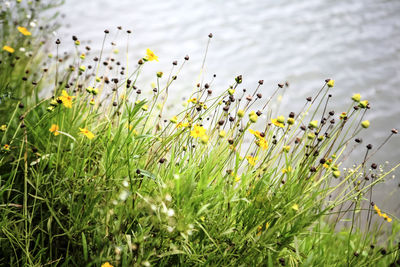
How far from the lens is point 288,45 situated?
503cm

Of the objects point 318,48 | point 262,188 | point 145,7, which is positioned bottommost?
point 262,188

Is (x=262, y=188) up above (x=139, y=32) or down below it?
below

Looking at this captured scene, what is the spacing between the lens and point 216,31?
5.22 meters

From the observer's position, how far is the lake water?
3807mm

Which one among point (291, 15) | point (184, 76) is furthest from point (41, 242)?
point (291, 15)

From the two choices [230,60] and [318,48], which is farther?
[318,48]

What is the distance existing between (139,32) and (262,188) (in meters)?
3.91

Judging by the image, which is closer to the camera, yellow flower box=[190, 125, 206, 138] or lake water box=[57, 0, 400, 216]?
yellow flower box=[190, 125, 206, 138]

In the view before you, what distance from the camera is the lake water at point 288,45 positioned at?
3.81 m

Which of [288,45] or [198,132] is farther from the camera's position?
[288,45]

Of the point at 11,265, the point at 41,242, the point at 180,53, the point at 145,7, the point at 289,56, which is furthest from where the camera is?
the point at 145,7

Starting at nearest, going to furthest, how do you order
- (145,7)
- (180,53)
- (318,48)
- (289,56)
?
1. (180,53)
2. (289,56)
3. (318,48)
4. (145,7)

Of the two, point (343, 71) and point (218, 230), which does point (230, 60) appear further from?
point (218, 230)

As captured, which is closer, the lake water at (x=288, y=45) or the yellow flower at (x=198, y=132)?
the yellow flower at (x=198, y=132)
